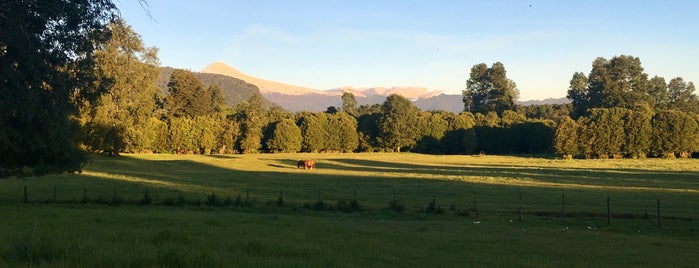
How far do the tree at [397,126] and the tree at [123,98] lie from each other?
215 ft

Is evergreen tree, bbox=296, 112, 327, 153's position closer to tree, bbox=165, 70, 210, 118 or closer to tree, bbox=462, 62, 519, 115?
tree, bbox=165, 70, 210, 118

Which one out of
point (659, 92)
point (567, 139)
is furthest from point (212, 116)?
point (659, 92)

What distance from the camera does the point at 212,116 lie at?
113m

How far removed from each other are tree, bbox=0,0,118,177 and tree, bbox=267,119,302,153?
9249cm

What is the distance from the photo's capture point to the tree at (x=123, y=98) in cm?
6194

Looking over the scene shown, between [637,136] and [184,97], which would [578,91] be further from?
[184,97]

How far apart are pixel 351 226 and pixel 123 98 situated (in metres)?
53.2

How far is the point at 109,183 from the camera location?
39125 millimetres

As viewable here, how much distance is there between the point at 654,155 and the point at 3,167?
105 m

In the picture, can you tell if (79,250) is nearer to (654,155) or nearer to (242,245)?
(242,245)

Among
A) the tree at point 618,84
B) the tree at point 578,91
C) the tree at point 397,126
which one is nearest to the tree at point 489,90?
the tree at point 578,91

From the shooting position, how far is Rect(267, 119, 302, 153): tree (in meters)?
118

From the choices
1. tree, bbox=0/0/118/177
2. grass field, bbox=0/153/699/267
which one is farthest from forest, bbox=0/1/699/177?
grass field, bbox=0/153/699/267

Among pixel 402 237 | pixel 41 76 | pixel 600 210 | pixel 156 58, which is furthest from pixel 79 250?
pixel 156 58
